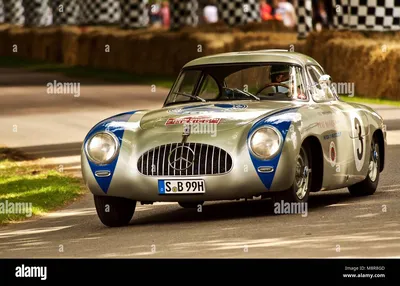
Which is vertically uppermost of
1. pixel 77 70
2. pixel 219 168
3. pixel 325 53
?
pixel 219 168

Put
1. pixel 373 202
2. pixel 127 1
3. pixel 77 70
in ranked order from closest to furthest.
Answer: pixel 373 202 < pixel 77 70 < pixel 127 1

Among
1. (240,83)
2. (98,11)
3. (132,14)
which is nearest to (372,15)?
(240,83)

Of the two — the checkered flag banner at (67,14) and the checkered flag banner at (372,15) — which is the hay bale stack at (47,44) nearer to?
the checkered flag banner at (67,14)

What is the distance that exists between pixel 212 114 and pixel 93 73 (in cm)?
2502

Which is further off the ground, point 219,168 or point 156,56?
point 219,168

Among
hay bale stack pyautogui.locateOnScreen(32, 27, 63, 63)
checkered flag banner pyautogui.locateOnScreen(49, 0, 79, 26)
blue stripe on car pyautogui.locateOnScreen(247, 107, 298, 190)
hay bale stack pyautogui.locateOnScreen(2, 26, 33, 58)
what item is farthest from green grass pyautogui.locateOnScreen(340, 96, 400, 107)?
checkered flag banner pyautogui.locateOnScreen(49, 0, 79, 26)

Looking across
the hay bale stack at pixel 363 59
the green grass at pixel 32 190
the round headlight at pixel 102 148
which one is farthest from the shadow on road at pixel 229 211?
the hay bale stack at pixel 363 59

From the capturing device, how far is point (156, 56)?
3334 cm

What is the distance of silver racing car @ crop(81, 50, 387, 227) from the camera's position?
10.1 m

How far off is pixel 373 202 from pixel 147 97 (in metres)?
15.3
